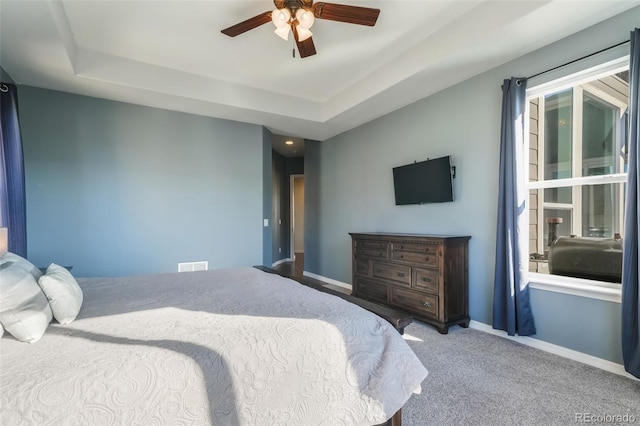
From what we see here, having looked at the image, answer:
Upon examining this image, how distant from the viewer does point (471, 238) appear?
10.2 feet

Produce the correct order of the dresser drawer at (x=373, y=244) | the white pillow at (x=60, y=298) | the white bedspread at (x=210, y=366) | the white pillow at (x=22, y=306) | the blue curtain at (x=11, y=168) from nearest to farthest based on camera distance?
1. the white bedspread at (x=210, y=366)
2. the white pillow at (x=22, y=306)
3. the white pillow at (x=60, y=298)
4. the blue curtain at (x=11, y=168)
5. the dresser drawer at (x=373, y=244)

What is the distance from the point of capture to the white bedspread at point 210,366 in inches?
33.4

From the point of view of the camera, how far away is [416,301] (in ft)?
10.4

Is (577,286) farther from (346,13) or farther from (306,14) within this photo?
(306,14)

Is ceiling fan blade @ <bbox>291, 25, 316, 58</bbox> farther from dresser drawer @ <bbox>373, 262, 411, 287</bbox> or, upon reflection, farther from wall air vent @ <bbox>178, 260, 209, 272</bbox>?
wall air vent @ <bbox>178, 260, 209, 272</bbox>

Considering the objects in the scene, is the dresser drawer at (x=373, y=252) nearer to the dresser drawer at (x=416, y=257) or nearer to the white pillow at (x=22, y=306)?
the dresser drawer at (x=416, y=257)

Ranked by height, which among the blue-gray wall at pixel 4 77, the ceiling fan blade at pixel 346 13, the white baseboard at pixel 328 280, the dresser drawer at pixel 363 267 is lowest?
the white baseboard at pixel 328 280

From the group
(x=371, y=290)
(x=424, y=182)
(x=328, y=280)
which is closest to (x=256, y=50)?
(x=424, y=182)

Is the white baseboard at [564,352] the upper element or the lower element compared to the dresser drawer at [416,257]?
lower

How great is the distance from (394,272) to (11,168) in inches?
153

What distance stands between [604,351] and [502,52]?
2585 mm

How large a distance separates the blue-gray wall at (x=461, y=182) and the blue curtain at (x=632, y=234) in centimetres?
17

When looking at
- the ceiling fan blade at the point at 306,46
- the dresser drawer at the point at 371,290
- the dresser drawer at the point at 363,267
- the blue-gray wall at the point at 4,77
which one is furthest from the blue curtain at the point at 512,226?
the blue-gray wall at the point at 4,77

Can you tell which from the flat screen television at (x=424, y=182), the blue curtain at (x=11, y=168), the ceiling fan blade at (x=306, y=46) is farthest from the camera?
the flat screen television at (x=424, y=182)
